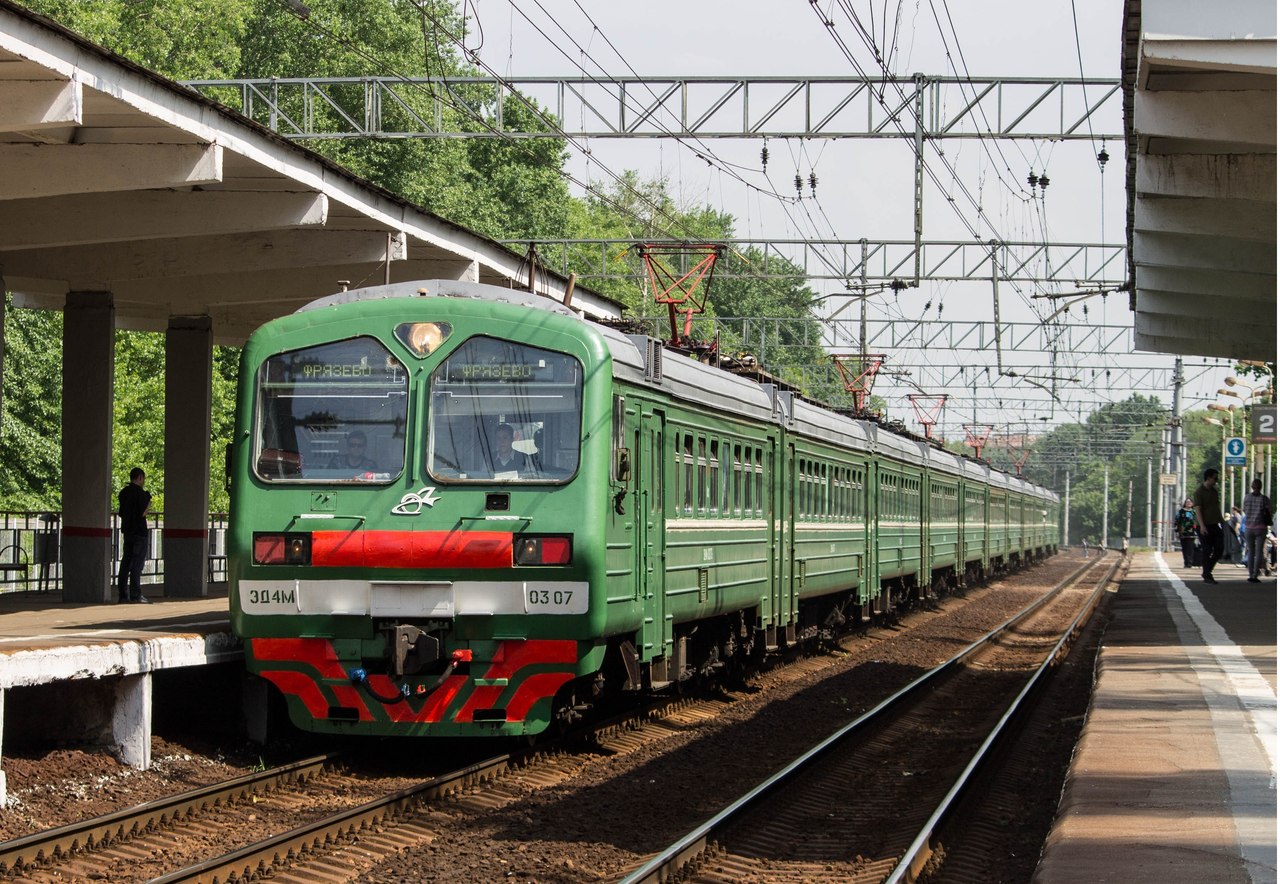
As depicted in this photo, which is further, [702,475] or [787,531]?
[787,531]

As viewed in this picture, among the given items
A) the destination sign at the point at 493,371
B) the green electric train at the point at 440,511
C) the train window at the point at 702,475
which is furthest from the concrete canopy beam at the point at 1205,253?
the destination sign at the point at 493,371

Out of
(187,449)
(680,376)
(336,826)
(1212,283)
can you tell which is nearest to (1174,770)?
(336,826)

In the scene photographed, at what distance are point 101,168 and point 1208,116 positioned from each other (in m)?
9.08

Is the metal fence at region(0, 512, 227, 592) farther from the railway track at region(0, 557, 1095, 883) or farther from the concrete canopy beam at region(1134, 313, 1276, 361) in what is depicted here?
the concrete canopy beam at region(1134, 313, 1276, 361)

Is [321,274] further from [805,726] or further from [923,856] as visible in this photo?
[923,856]

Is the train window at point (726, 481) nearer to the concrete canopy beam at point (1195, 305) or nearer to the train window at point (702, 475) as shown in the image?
the train window at point (702, 475)

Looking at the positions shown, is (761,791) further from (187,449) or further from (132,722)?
(187,449)

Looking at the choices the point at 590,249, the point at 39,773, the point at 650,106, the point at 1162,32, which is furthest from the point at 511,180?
the point at 39,773

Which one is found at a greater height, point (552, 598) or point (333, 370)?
point (333, 370)

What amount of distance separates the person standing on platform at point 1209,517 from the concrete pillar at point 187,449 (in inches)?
582

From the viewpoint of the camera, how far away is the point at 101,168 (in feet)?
41.4

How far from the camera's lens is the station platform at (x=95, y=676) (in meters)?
9.25

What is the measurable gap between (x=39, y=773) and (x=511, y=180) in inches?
1900

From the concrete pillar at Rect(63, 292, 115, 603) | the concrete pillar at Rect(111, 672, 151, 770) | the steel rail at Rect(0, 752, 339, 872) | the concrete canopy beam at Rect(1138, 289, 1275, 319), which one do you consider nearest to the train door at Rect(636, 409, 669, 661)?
the steel rail at Rect(0, 752, 339, 872)
